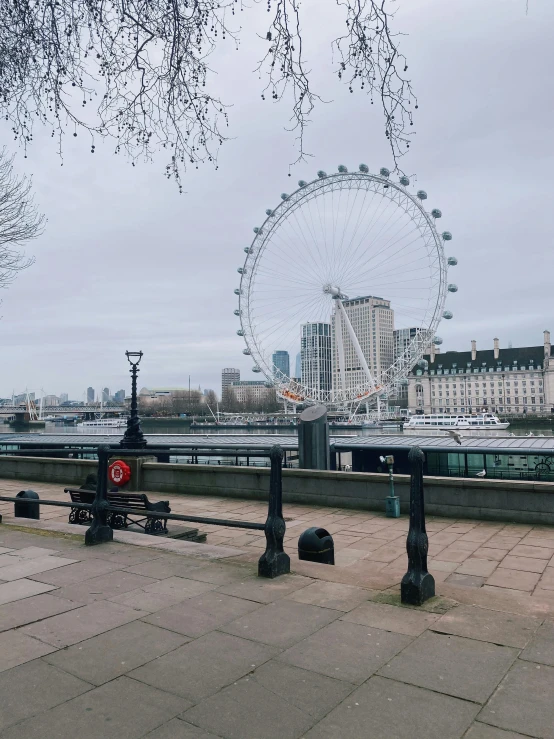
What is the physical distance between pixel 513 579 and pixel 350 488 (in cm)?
511

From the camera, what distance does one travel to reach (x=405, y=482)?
35.8 feet

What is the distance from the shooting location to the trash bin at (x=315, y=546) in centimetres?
651

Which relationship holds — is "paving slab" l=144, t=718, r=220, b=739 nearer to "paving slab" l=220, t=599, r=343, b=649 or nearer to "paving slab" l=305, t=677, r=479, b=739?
"paving slab" l=305, t=677, r=479, b=739

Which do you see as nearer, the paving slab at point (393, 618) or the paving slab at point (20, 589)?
the paving slab at point (393, 618)

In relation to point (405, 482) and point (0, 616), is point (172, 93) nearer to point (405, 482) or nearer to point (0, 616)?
point (0, 616)

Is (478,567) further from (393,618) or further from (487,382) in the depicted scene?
(487,382)

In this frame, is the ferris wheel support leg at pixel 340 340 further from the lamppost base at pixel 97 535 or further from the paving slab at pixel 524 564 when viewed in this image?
the lamppost base at pixel 97 535

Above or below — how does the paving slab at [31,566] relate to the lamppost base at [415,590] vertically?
below

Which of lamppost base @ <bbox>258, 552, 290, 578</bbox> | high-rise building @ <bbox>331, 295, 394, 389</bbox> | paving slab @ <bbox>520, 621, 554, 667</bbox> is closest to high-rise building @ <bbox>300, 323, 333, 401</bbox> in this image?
high-rise building @ <bbox>331, 295, 394, 389</bbox>

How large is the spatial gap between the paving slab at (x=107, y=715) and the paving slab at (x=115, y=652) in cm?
21

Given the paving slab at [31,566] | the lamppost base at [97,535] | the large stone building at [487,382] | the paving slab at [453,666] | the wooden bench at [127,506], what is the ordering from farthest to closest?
the large stone building at [487,382] → the wooden bench at [127,506] → the lamppost base at [97,535] → the paving slab at [31,566] → the paving slab at [453,666]

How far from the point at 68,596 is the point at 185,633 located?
4.55 ft

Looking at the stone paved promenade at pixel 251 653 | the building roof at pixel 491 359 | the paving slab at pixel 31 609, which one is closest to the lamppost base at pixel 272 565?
the stone paved promenade at pixel 251 653

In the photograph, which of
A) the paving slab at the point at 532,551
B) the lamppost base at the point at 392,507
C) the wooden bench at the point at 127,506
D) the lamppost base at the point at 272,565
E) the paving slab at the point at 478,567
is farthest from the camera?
the lamppost base at the point at 392,507
